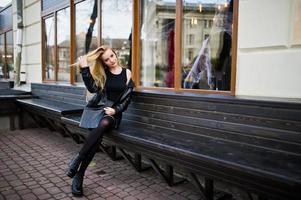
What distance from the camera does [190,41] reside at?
437cm

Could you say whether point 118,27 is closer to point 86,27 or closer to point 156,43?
point 156,43

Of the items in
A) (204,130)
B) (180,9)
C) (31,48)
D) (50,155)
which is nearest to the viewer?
(204,130)

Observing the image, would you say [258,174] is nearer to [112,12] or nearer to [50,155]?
[50,155]

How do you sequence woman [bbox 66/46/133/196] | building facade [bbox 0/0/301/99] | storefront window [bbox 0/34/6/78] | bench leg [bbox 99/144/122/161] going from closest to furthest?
building facade [bbox 0/0/301/99] → woman [bbox 66/46/133/196] → bench leg [bbox 99/144/122/161] → storefront window [bbox 0/34/6/78]

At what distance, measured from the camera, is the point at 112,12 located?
19.2 ft

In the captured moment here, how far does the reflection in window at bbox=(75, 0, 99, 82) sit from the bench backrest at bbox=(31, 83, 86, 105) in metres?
0.48

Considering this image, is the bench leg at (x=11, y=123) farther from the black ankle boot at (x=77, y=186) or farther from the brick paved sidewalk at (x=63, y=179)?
the black ankle boot at (x=77, y=186)

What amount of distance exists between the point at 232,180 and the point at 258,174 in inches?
10.9

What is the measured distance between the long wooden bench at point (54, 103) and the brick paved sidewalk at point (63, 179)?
66 centimetres

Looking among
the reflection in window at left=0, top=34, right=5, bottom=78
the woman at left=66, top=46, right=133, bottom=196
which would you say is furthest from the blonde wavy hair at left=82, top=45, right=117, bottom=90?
the reflection in window at left=0, top=34, right=5, bottom=78

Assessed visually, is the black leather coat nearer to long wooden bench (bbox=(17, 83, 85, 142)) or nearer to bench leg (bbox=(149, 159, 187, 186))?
bench leg (bbox=(149, 159, 187, 186))

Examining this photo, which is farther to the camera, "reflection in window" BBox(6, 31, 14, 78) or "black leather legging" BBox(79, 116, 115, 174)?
"reflection in window" BBox(6, 31, 14, 78)

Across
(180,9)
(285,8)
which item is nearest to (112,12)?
(180,9)

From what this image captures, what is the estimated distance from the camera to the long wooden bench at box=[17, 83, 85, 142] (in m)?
5.38
